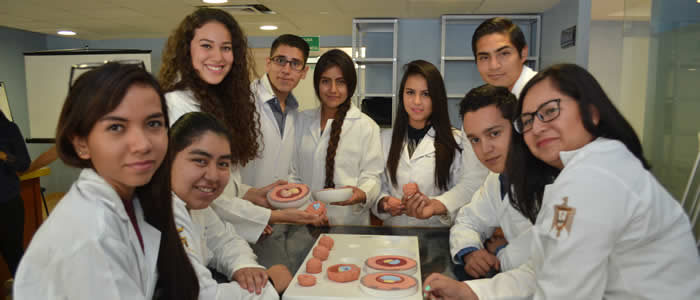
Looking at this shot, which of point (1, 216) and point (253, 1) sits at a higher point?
point (253, 1)

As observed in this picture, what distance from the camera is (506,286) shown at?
1279 mm

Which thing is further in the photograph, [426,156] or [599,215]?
[426,156]

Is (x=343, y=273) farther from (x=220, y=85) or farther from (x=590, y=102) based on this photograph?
(x=220, y=85)

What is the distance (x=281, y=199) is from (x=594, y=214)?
3.76 ft

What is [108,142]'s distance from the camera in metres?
0.91

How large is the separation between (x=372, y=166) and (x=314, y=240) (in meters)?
0.79

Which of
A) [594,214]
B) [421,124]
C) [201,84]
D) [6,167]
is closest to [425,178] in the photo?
[421,124]

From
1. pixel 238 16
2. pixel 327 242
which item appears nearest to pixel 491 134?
pixel 327 242

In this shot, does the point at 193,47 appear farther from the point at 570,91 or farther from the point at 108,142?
the point at 570,91

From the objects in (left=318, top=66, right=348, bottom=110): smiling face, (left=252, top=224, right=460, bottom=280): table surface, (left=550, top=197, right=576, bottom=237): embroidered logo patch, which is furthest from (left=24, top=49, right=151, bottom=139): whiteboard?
(left=550, top=197, right=576, bottom=237): embroidered logo patch

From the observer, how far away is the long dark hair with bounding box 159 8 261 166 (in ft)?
6.10

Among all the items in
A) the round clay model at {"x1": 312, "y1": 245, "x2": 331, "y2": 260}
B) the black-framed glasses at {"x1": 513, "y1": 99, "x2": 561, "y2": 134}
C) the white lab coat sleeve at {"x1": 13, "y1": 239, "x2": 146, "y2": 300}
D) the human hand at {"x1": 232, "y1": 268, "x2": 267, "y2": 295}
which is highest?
the black-framed glasses at {"x1": 513, "y1": 99, "x2": 561, "y2": 134}

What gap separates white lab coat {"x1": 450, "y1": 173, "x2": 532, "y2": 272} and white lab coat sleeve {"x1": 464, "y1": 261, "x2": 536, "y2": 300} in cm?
12

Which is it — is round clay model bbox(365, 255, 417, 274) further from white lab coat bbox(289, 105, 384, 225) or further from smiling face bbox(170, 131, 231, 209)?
white lab coat bbox(289, 105, 384, 225)
